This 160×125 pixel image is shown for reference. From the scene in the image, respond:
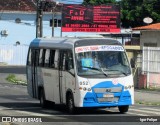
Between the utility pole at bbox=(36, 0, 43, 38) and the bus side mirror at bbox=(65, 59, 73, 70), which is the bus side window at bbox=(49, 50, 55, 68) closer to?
the bus side mirror at bbox=(65, 59, 73, 70)

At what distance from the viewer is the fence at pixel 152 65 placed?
3244 cm

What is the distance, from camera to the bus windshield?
61.4 feet

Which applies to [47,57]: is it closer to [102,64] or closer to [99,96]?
[102,64]

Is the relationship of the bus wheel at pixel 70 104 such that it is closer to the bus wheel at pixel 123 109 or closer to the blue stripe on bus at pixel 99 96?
the blue stripe on bus at pixel 99 96

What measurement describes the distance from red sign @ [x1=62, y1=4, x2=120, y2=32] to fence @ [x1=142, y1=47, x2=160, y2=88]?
2591 cm

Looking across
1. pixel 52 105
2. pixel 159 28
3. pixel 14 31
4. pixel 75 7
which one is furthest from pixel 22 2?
pixel 52 105

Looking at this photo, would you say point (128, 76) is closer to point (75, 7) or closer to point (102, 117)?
point (102, 117)

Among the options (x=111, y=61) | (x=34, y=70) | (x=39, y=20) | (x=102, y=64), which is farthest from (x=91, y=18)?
(x=102, y=64)

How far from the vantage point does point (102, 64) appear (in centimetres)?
1888

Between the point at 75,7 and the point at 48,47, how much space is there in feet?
126

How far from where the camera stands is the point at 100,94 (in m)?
18.6

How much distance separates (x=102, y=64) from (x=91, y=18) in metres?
40.2

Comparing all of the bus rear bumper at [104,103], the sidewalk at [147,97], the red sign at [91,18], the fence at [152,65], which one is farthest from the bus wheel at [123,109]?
the red sign at [91,18]

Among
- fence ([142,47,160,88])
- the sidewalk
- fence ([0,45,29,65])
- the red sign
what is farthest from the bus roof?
fence ([0,45,29,65])
